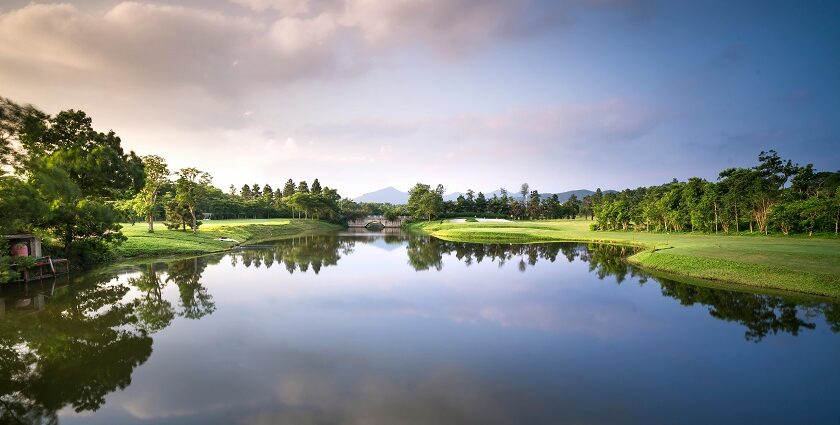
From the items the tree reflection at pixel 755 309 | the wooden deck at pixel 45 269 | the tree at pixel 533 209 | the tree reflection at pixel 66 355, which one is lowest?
the tree reflection at pixel 755 309

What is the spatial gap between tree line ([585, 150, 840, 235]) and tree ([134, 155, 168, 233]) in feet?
207

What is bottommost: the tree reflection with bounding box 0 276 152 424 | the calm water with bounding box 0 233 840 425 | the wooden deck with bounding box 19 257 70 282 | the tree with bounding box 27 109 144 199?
the calm water with bounding box 0 233 840 425

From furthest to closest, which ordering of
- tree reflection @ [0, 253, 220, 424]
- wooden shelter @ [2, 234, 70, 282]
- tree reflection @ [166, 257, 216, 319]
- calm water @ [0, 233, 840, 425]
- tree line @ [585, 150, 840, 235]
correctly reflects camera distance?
1. tree line @ [585, 150, 840, 235]
2. wooden shelter @ [2, 234, 70, 282]
3. tree reflection @ [166, 257, 216, 319]
4. tree reflection @ [0, 253, 220, 424]
5. calm water @ [0, 233, 840, 425]

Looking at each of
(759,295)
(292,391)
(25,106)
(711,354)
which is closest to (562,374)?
(711,354)

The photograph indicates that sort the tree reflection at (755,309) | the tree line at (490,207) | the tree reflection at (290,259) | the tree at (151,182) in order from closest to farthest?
1. the tree reflection at (755,309)
2. the tree reflection at (290,259)
3. the tree at (151,182)
4. the tree line at (490,207)

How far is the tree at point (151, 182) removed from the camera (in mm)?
42344

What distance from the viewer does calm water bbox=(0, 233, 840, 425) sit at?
817 centimetres

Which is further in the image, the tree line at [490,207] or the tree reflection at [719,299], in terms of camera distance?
the tree line at [490,207]

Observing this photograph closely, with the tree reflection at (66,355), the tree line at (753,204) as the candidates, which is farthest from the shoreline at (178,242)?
the tree line at (753,204)

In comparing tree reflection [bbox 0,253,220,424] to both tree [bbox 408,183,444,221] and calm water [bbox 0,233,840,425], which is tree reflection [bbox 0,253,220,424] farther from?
tree [bbox 408,183,444,221]

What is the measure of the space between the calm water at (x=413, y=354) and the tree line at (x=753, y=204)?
95.1 ft

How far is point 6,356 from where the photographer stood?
11.0 meters

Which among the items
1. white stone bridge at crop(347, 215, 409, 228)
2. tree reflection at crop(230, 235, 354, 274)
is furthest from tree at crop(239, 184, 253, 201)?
tree reflection at crop(230, 235, 354, 274)

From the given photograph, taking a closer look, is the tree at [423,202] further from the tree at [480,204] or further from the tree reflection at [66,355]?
the tree reflection at [66,355]
